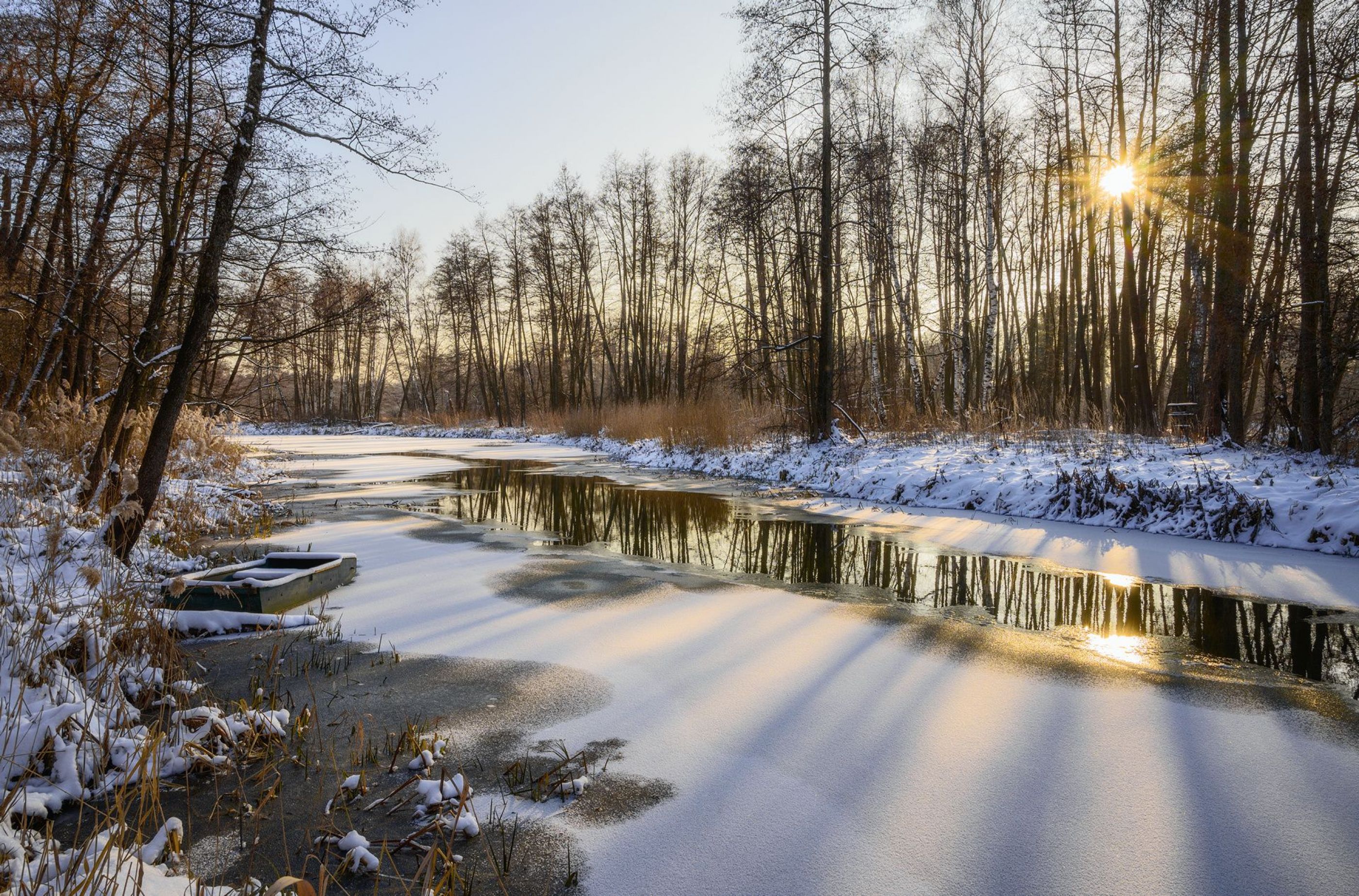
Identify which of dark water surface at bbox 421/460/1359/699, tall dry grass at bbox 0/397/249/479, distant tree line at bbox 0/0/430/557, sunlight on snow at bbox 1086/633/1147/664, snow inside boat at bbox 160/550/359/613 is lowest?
sunlight on snow at bbox 1086/633/1147/664

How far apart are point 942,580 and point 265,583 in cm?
495

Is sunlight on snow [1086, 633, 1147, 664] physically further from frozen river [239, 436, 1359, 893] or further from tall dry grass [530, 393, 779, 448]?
tall dry grass [530, 393, 779, 448]

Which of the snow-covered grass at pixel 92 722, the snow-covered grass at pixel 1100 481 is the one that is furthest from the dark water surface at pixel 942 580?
the snow-covered grass at pixel 92 722

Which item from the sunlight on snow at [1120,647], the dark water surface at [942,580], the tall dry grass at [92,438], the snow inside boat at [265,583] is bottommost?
the sunlight on snow at [1120,647]

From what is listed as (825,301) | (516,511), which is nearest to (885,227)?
(825,301)

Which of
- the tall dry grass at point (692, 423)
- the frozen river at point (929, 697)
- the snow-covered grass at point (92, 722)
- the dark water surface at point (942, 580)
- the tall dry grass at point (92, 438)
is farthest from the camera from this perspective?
the tall dry grass at point (692, 423)

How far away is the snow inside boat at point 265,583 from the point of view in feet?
13.7

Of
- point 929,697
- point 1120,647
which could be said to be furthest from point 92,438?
point 1120,647

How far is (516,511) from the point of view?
30.8 ft

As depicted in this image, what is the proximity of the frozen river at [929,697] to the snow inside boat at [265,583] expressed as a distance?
25cm

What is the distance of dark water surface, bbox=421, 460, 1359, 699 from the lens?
3.95 m

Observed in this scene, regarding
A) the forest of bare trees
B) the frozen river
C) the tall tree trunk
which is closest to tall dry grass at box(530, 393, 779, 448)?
the forest of bare trees

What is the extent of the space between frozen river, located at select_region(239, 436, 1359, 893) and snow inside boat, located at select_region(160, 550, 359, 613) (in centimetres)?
25

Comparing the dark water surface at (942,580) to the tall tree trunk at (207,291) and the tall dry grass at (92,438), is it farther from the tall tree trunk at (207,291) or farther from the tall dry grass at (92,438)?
the tall tree trunk at (207,291)
